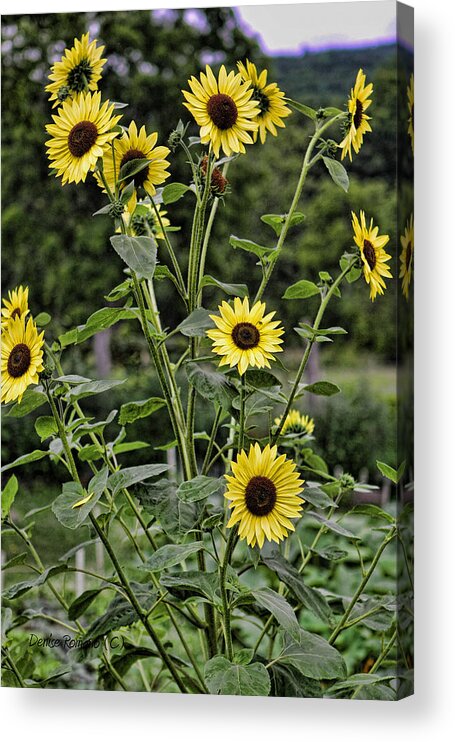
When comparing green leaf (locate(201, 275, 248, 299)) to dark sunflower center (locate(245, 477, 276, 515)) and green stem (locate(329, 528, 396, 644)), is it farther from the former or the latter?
green stem (locate(329, 528, 396, 644))

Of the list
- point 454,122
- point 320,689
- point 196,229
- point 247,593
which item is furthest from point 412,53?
point 320,689

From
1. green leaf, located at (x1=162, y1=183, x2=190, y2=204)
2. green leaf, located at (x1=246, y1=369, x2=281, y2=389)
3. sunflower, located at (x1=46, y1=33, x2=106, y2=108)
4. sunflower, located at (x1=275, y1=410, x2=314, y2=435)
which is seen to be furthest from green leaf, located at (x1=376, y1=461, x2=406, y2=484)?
sunflower, located at (x1=46, y1=33, x2=106, y2=108)

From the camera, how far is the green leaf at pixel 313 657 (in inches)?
77.9

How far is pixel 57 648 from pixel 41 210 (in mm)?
828

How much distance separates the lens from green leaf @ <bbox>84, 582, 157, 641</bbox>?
2.11 metres

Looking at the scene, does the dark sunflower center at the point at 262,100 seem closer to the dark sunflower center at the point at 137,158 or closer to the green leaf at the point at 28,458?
the dark sunflower center at the point at 137,158

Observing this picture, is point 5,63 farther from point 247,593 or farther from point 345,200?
point 247,593

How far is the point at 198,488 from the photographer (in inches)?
76.8

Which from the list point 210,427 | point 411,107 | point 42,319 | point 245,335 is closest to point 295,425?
point 210,427

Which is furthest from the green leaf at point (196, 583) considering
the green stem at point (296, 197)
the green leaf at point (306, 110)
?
the green leaf at point (306, 110)

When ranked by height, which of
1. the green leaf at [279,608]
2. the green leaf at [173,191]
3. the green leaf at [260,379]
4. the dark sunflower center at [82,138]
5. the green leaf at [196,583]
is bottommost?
the green leaf at [279,608]

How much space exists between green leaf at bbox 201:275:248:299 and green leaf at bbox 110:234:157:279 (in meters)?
0.14

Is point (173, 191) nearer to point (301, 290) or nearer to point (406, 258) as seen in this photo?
point (301, 290)

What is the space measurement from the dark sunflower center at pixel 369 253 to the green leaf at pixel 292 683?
69 centimetres
